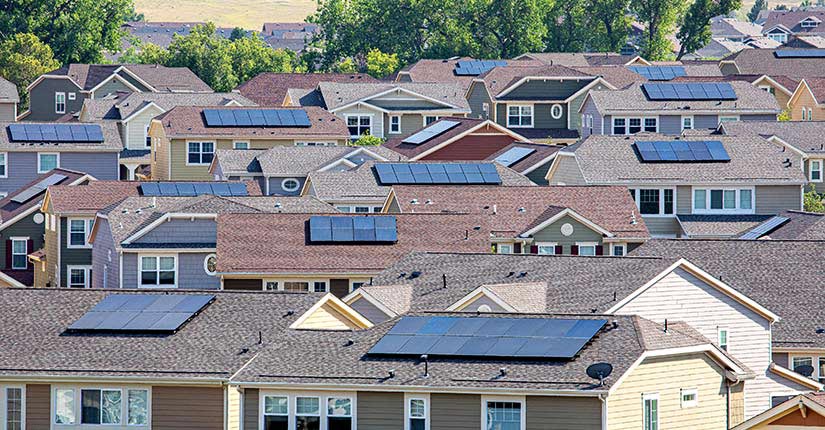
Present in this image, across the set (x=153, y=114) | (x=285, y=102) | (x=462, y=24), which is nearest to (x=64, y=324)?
(x=153, y=114)

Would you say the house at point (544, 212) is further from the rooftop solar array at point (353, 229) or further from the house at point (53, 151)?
the house at point (53, 151)

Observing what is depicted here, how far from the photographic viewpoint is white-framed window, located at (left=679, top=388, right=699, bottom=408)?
142ft

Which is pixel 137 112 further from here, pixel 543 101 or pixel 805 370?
pixel 805 370

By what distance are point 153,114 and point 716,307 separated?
66130 mm

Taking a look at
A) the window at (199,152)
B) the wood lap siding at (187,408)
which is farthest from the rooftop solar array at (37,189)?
the wood lap siding at (187,408)

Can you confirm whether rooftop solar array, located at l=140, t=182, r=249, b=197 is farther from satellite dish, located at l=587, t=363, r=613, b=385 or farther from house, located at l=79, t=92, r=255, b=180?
satellite dish, located at l=587, t=363, r=613, b=385

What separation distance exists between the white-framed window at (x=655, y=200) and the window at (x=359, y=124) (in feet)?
113

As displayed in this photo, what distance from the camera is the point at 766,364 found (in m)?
54.3

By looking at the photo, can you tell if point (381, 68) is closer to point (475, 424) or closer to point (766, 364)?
point (766, 364)

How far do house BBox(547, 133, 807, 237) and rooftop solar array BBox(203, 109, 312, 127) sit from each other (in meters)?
23.4

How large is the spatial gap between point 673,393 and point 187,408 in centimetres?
1062

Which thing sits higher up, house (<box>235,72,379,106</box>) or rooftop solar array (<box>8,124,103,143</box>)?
house (<box>235,72,379,106</box>)

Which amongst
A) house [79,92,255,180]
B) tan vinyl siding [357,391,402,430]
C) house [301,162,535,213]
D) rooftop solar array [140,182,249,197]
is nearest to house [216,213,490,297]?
rooftop solar array [140,182,249,197]

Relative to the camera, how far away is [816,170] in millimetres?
100375
